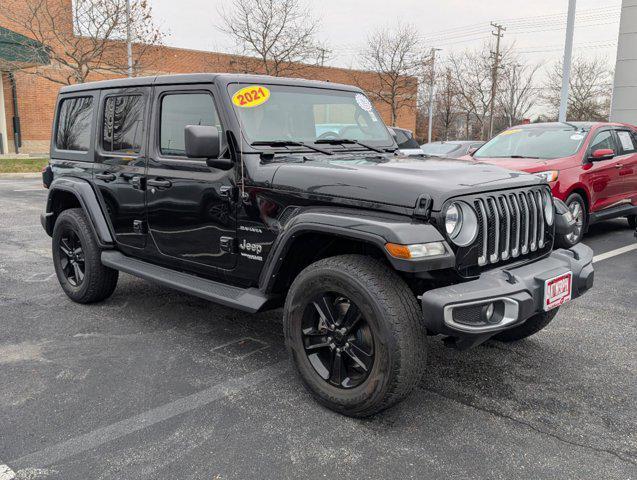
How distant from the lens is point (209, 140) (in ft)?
10.7

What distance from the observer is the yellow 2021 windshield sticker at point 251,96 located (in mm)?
3586

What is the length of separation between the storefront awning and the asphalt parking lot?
19092 mm

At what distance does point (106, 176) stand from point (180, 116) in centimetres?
100

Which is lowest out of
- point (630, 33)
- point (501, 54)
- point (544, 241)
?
point (544, 241)

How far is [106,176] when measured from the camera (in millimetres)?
4473

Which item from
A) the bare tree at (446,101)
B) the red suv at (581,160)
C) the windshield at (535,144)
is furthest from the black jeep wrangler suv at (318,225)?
the bare tree at (446,101)

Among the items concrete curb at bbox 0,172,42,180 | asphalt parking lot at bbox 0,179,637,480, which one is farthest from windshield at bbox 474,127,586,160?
concrete curb at bbox 0,172,42,180

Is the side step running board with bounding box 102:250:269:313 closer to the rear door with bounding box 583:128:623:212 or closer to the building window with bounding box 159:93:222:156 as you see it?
the building window with bounding box 159:93:222:156

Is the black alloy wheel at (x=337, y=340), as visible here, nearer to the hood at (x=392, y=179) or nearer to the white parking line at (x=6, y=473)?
the hood at (x=392, y=179)

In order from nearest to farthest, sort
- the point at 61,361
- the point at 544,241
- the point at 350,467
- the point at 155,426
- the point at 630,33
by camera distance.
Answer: the point at 350,467 → the point at 155,426 → the point at 544,241 → the point at 61,361 → the point at 630,33

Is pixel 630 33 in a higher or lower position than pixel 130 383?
higher

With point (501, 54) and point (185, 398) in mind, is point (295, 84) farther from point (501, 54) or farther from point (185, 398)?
point (501, 54)

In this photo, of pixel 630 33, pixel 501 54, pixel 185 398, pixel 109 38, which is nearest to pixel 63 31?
pixel 109 38

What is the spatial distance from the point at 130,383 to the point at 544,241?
2.70 m
